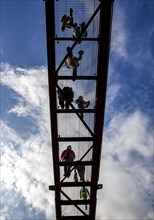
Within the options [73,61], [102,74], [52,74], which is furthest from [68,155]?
[73,61]

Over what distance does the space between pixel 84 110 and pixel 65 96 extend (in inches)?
32.6

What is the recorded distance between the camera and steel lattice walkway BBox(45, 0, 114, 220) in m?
8.22

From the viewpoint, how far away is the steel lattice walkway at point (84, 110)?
27.0 feet

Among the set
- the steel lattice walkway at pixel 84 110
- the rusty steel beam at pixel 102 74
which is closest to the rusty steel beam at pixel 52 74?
the steel lattice walkway at pixel 84 110

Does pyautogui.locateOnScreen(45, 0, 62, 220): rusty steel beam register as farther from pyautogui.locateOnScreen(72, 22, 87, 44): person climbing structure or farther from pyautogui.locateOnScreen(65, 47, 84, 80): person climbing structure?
pyautogui.locateOnScreen(72, 22, 87, 44): person climbing structure

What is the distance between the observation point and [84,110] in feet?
32.1

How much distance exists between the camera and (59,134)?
1035cm

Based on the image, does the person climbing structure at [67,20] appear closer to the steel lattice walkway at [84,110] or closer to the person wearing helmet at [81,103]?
the steel lattice walkway at [84,110]

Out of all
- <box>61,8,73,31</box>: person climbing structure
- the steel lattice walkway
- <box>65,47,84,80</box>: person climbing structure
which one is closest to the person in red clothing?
the steel lattice walkway

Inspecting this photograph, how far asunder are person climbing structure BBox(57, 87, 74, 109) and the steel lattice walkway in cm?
16

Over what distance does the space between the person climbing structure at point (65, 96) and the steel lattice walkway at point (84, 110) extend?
163 millimetres

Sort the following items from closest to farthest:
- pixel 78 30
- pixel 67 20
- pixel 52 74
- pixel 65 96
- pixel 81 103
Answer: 1. pixel 67 20
2. pixel 78 30
3. pixel 52 74
4. pixel 65 96
5. pixel 81 103

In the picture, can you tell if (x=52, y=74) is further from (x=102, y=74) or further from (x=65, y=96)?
(x=102, y=74)

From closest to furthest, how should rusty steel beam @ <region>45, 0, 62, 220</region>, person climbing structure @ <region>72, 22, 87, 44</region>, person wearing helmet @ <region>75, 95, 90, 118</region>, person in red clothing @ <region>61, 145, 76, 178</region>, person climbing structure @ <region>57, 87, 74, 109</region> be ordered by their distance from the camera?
1. rusty steel beam @ <region>45, 0, 62, 220</region>
2. person climbing structure @ <region>72, 22, 87, 44</region>
3. person climbing structure @ <region>57, 87, 74, 109</region>
4. person wearing helmet @ <region>75, 95, 90, 118</region>
5. person in red clothing @ <region>61, 145, 76, 178</region>
